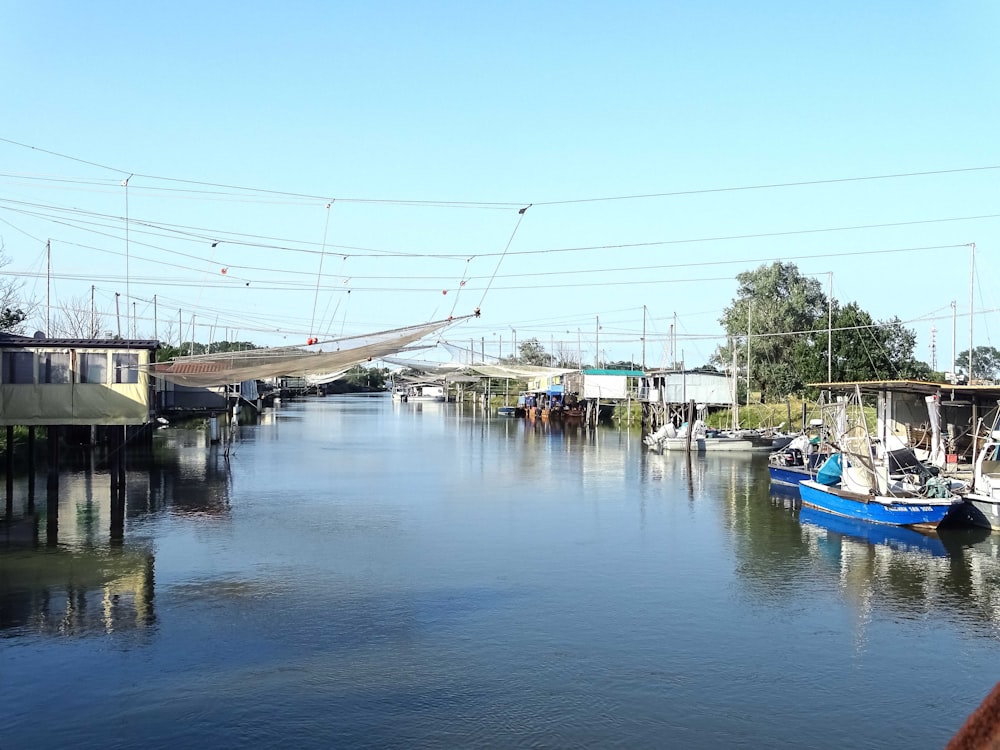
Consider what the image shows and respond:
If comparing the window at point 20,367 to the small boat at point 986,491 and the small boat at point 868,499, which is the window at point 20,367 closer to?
the small boat at point 868,499

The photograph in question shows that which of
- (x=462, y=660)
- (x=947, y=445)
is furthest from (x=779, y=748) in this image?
(x=947, y=445)

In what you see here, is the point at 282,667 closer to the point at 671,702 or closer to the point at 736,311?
the point at 671,702

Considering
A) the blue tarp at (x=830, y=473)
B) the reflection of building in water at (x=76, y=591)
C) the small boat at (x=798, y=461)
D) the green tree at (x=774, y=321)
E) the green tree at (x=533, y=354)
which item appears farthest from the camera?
the green tree at (x=533, y=354)

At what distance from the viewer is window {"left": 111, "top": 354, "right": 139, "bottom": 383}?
22031 mm

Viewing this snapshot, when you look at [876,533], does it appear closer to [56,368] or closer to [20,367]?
[56,368]

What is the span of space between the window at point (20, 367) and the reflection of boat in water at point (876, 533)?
809 inches

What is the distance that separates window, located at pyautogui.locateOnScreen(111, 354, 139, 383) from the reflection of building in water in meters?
4.49

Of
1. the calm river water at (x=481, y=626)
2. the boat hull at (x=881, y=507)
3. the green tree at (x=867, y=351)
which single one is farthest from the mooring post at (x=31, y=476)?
the green tree at (x=867, y=351)

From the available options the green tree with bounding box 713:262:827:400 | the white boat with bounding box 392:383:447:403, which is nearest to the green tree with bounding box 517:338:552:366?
the white boat with bounding box 392:383:447:403

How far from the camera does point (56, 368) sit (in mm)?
21828

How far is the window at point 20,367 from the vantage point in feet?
70.8

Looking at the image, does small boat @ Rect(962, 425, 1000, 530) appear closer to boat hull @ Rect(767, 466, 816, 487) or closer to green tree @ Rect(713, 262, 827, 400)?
boat hull @ Rect(767, 466, 816, 487)

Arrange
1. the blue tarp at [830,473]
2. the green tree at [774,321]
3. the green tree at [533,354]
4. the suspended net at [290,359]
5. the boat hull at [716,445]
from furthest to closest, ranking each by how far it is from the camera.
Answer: the green tree at [533,354] < the green tree at [774,321] < the boat hull at [716,445] < the blue tarp at [830,473] < the suspended net at [290,359]

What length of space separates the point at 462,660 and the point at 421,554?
24.3ft
